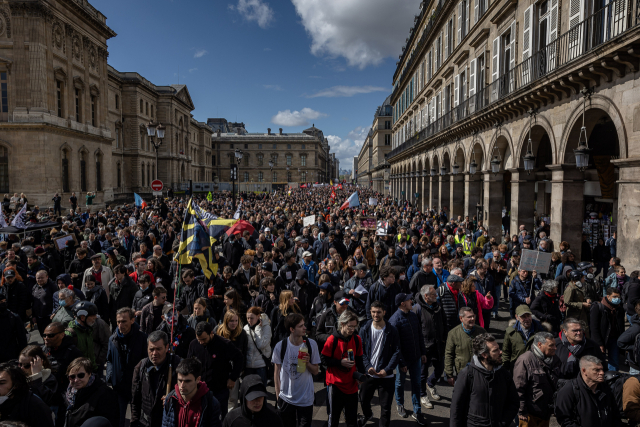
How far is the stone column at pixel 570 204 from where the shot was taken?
12438 millimetres

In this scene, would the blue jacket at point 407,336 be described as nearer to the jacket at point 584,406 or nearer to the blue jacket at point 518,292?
the jacket at point 584,406

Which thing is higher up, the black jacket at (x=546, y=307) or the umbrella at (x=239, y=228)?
the umbrella at (x=239, y=228)

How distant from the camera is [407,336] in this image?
17.9ft

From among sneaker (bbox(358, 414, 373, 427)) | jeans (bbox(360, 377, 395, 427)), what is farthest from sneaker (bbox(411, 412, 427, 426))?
sneaker (bbox(358, 414, 373, 427))

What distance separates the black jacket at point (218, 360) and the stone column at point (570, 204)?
1164 centimetres

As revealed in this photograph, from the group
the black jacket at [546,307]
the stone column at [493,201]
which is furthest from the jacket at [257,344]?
the stone column at [493,201]

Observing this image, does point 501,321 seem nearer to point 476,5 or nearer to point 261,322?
point 261,322

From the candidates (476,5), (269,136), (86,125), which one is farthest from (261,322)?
(269,136)

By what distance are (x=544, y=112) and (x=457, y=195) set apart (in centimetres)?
1107

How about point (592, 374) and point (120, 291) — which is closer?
point (592, 374)

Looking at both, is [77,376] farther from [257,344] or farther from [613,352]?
[613,352]

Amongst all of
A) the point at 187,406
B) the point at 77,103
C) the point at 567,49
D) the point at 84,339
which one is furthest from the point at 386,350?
the point at 77,103

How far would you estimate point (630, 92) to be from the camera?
9.20 metres

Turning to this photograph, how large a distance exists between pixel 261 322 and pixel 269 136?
11331cm
